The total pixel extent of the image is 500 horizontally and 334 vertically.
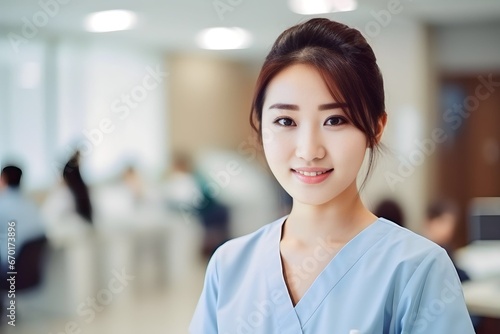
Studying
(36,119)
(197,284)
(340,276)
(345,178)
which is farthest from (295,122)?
(36,119)

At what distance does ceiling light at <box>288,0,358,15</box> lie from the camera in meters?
1.31

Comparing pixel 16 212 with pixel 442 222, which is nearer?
pixel 442 222

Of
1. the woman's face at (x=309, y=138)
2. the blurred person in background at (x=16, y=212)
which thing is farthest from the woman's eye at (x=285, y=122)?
the blurred person in background at (x=16, y=212)

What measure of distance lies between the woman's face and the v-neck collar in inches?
3.2

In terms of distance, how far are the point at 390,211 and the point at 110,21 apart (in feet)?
2.87

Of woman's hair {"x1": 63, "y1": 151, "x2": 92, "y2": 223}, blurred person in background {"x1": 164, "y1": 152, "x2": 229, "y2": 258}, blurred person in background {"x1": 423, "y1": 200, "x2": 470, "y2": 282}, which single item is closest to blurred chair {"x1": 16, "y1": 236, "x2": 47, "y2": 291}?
woman's hair {"x1": 63, "y1": 151, "x2": 92, "y2": 223}

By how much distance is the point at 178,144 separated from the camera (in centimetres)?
152

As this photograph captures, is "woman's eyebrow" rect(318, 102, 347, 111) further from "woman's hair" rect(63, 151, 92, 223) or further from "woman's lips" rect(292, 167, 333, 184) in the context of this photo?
"woman's hair" rect(63, 151, 92, 223)

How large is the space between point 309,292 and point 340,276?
55 millimetres

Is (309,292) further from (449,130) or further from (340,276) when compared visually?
(449,130)

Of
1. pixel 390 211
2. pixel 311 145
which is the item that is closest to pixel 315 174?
pixel 311 145

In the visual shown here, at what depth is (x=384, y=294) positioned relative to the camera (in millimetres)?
835

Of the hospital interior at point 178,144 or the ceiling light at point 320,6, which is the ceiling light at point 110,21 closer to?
the hospital interior at point 178,144

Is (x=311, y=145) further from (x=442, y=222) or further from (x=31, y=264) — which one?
(x=31, y=264)
